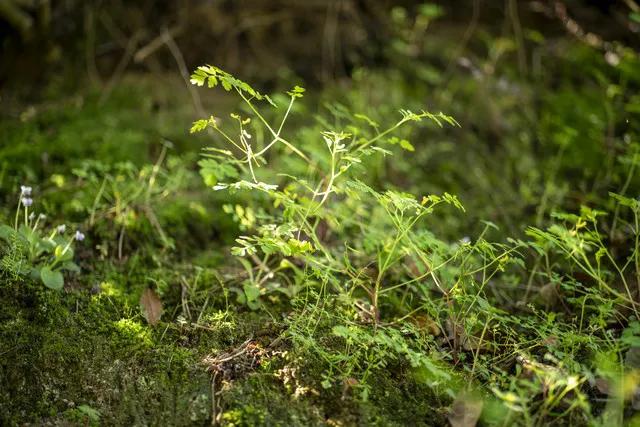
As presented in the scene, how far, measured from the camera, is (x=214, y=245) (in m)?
2.78

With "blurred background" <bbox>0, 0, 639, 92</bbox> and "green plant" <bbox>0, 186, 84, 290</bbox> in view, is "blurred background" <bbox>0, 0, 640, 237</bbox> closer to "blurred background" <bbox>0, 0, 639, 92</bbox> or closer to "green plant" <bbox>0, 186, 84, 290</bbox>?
"blurred background" <bbox>0, 0, 639, 92</bbox>

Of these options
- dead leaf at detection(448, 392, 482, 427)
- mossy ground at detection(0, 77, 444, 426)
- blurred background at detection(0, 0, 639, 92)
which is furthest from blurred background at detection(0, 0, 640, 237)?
dead leaf at detection(448, 392, 482, 427)

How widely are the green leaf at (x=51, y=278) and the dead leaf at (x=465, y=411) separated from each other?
1.59 metres

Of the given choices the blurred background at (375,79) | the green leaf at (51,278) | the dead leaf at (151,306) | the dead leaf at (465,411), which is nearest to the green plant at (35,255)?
the green leaf at (51,278)

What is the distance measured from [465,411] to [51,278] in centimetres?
167

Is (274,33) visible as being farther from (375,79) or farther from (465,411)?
(465,411)

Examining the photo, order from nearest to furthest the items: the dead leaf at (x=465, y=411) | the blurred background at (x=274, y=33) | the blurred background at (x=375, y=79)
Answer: the dead leaf at (x=465, y=411), the blurred background at (x=375, y=79), the blurred background at (x=274, y=33)

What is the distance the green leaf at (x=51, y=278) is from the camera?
80.9 inches

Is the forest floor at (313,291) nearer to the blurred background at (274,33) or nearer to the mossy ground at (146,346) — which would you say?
the mossy ground at (146,346)

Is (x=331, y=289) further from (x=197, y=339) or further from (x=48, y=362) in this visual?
(x=48, y=362)

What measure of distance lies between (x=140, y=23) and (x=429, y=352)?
3.73 meters

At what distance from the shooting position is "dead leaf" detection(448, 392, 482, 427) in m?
1.76

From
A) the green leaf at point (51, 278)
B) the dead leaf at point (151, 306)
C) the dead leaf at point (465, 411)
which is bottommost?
the dead leaf at point (151, 306)

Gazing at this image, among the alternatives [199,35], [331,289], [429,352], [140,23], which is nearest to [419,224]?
[331,289]
